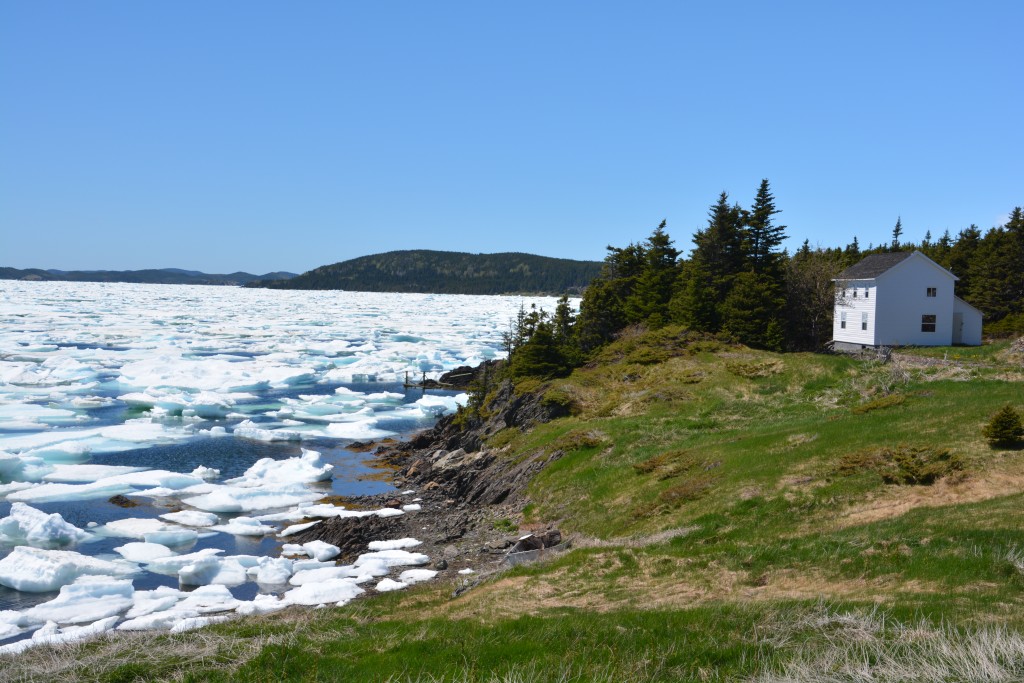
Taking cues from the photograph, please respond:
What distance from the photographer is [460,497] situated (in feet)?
111

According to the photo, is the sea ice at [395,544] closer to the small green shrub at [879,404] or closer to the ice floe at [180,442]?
the ice floe at [180,442]

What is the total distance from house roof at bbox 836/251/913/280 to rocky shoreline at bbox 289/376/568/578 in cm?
2134

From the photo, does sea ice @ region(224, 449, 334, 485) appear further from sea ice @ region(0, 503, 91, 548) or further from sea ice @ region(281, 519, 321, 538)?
sea ice @ region(0, 503, 91, 548)

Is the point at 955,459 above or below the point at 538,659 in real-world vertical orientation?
above

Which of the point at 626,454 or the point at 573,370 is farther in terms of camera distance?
the point at 573,370

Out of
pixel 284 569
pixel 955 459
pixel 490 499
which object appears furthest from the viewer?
pixel 490 499

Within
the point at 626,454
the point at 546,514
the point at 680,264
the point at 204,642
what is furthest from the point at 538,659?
the point at 680,264

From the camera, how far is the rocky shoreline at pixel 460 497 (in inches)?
1018

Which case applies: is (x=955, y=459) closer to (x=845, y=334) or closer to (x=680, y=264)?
(x=845, y=334)

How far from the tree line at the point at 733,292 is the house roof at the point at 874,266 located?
167 inches

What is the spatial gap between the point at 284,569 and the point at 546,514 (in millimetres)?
9935

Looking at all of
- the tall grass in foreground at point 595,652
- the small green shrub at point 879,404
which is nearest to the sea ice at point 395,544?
the tall grass in foreground at point 595,652

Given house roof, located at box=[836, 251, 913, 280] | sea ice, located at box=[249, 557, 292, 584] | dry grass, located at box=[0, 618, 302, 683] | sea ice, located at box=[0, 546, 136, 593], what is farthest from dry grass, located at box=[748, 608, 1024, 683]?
house roof, located at box=[836, 251, 913, 280]

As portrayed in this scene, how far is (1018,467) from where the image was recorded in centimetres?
1652
